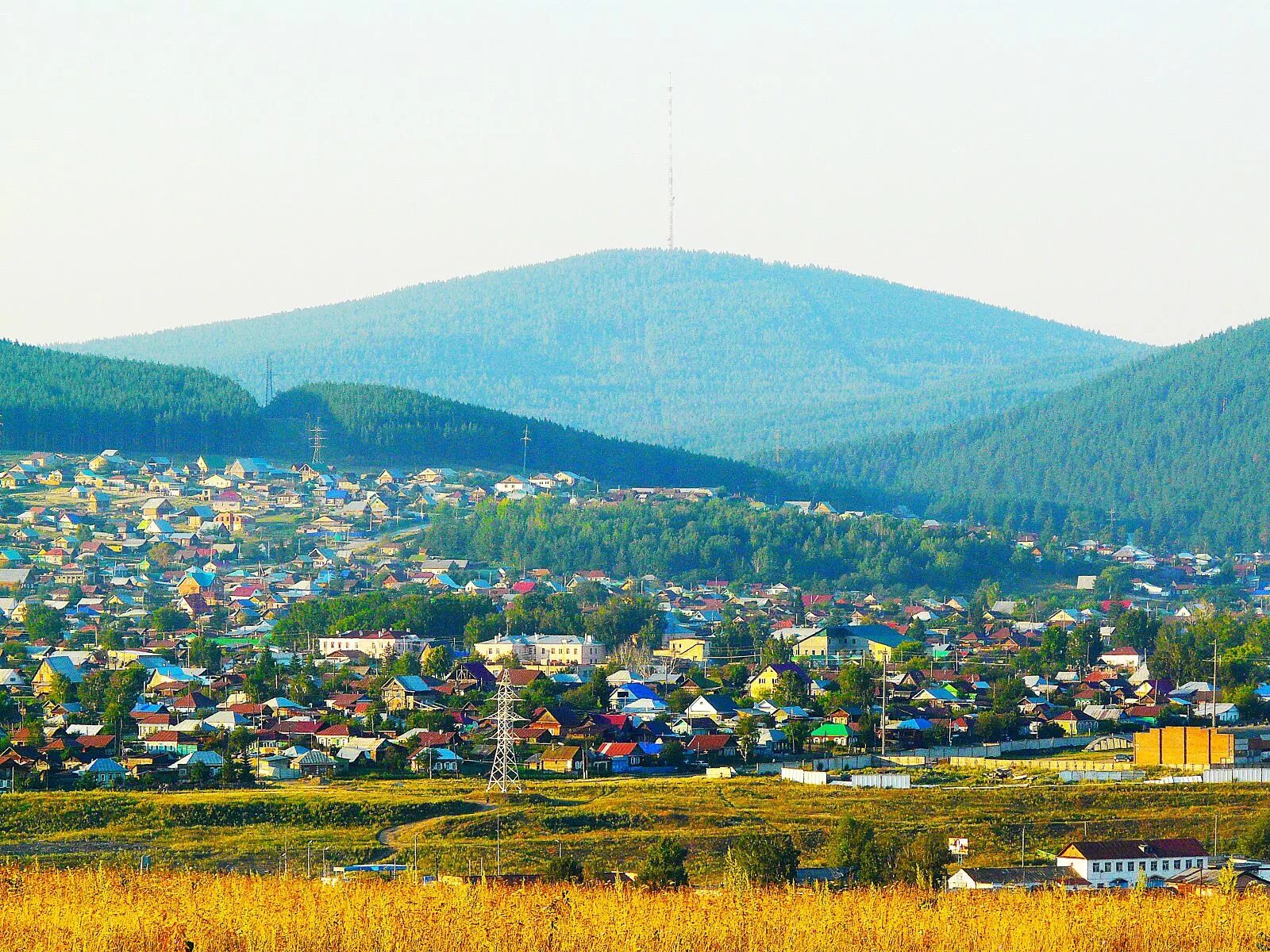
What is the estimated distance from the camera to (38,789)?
34.8 m

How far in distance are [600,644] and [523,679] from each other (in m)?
10.7

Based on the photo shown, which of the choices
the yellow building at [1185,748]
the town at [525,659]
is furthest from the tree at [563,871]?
the yellow building at [1185,748]

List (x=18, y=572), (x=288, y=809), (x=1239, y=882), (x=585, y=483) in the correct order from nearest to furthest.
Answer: (x=1239, y=882)
(x=288, y=809)
(x=18, y=572)
(x=585, y=483)

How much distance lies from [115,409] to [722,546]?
3487 centimetres

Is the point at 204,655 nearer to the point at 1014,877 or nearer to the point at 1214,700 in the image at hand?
the point at 1214,700

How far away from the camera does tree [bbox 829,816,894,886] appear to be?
74.3ft

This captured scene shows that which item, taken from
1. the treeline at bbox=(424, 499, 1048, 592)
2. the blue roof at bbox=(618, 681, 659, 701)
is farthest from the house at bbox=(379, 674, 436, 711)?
the treeline at bbox=(424, 499, 1048, 592)

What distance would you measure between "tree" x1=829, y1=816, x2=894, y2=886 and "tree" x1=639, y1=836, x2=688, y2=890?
1.75 metres

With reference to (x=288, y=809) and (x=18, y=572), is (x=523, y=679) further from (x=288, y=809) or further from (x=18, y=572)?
(x=18, y=572)

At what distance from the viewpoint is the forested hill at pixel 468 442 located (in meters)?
111

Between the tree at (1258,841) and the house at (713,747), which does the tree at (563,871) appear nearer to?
the tree at (1258,841)

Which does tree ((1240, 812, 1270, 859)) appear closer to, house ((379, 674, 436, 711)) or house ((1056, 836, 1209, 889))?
house ((1056, 836, 1209, 889))

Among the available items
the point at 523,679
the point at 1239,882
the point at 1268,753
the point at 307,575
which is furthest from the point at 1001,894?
the point at 307,575

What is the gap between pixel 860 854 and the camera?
24312mm
